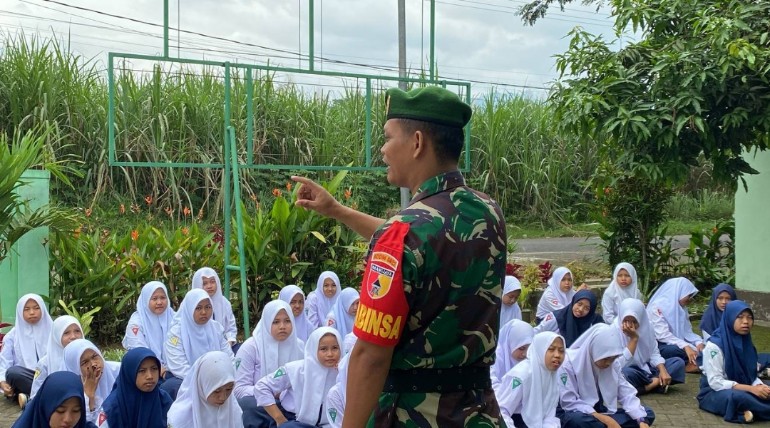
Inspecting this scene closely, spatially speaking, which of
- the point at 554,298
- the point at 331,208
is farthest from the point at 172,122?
the point at 331,208

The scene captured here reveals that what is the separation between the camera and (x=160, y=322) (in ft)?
22.9

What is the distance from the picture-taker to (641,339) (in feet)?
23.8

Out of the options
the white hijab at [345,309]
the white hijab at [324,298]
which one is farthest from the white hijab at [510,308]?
the white hijab at [324,298]

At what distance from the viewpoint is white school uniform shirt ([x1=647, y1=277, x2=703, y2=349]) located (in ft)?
25.8

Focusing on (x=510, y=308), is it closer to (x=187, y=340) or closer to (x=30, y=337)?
(x=187, y=340)

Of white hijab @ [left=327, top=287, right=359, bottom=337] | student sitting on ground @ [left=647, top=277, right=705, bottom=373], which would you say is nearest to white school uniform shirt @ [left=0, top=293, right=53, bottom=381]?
white hijab @ [left=327, top=287, right=359, bottom=337]

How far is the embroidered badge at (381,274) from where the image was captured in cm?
183

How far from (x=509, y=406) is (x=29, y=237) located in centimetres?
459

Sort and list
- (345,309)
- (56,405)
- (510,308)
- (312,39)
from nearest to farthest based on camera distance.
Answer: (56,405)
(312,39)
(345,309)
(510,308)

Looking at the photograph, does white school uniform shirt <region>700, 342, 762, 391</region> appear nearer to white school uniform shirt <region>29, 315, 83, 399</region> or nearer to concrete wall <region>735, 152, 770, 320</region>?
concrete wall <region>735, 152, 770, 320</region>

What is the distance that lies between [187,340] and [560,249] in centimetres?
888

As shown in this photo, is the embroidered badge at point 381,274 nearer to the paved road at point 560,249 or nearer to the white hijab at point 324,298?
the white hijab at point 324,298

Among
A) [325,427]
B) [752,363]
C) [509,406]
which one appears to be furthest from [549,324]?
[325,427]

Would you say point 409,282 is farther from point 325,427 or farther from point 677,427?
point 677,427
